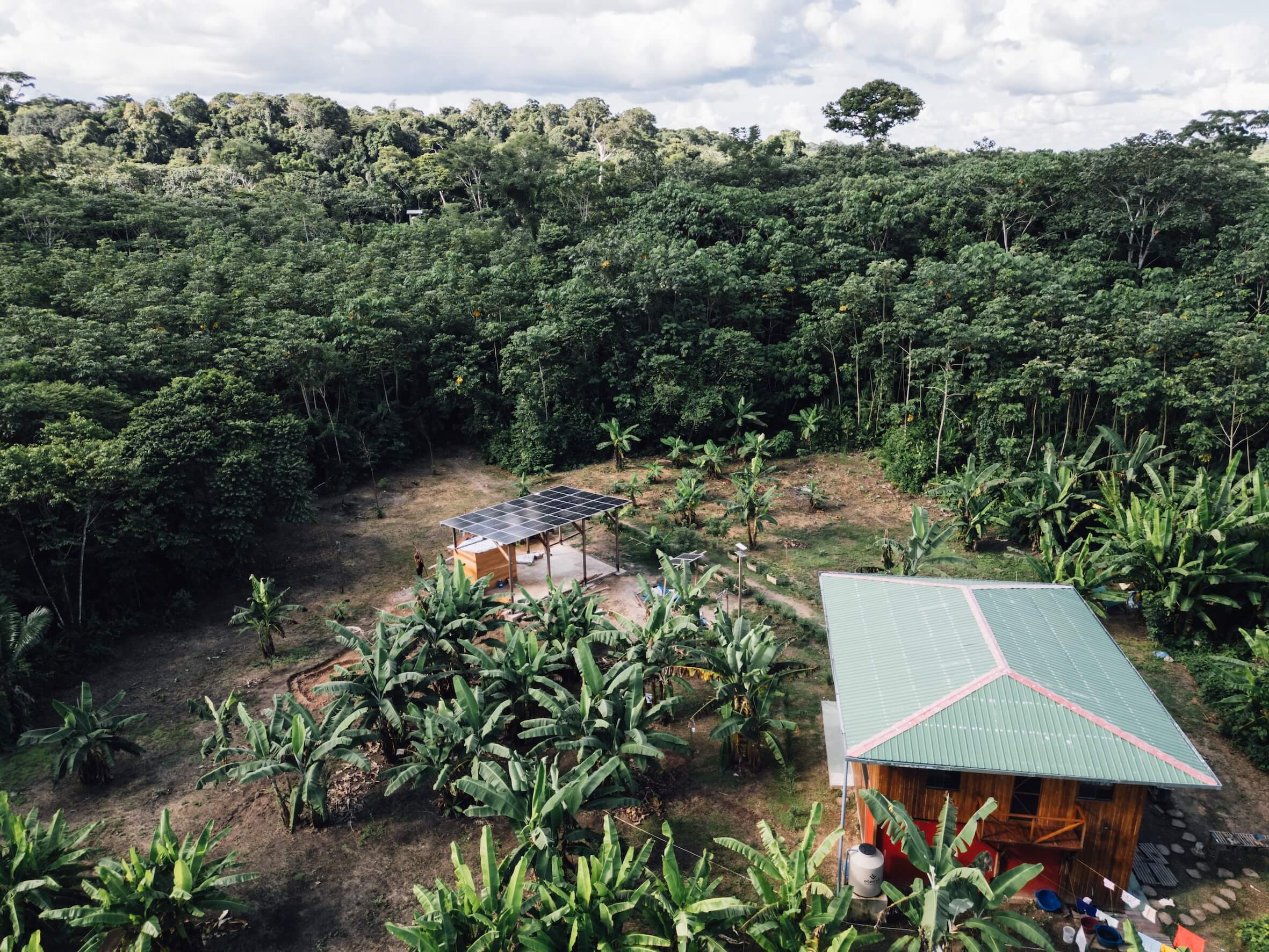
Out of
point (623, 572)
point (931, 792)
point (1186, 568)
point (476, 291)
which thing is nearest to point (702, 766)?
point (931, 792)

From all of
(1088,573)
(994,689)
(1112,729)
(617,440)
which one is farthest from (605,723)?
(617,440)

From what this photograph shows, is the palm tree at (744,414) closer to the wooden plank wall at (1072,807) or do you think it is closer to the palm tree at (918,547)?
the palm tree at (918,547)

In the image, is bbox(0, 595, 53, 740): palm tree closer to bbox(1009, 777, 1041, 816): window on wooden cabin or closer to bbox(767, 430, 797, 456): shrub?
bbox(1009, 777, 1041, 816): window on wooden cabin

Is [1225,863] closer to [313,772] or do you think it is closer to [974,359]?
[313,772]

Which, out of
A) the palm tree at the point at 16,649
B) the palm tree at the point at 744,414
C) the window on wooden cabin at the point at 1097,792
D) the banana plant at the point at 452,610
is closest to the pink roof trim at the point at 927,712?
the window on wooden cabin at the point at 1097,792

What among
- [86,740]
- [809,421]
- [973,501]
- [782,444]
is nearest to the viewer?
[86,740]

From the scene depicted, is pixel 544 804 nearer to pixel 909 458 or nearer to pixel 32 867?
pixel 32 867
